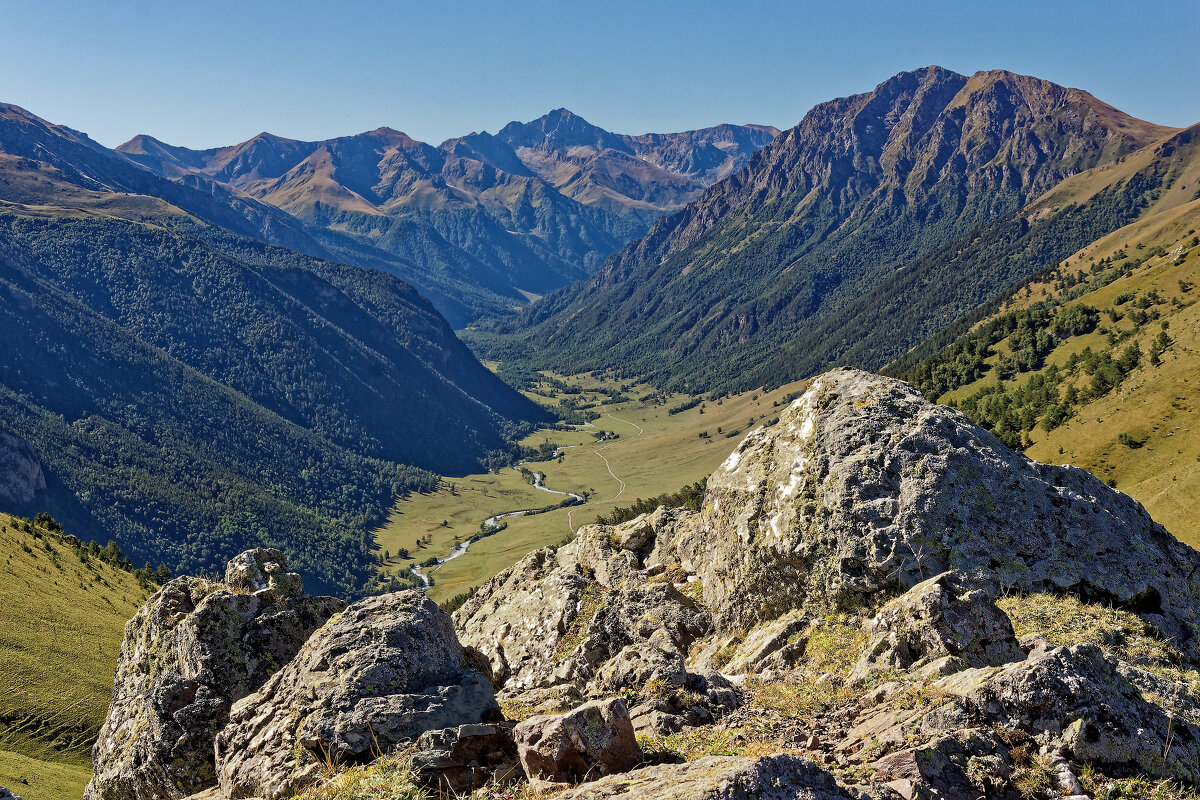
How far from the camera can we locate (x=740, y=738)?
1444cm

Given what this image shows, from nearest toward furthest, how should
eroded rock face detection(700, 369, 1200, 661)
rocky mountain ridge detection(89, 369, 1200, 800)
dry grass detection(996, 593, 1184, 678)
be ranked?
rocky mountain ridge detection(89, 369, 1200, 800)
dry grass detection(996, 593, 1184, 678)
eroded rock face detection(700, 369, 1200, 661)

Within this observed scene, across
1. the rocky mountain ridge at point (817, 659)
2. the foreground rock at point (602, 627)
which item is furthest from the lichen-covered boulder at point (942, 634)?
the foreground rock at point (602, 627)

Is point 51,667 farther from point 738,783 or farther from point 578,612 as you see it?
point 738,783

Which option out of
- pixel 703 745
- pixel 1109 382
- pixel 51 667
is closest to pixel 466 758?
pixel 703 745

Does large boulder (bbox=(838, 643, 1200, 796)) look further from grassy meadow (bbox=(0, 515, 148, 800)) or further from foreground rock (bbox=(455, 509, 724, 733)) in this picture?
grassy meadow (bbox=(0, 515, 148, 800))

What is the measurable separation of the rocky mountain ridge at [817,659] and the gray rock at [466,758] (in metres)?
0.05

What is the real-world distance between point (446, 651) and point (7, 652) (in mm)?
62509

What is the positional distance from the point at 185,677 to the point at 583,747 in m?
15.9

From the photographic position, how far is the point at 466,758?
1380 centimetres

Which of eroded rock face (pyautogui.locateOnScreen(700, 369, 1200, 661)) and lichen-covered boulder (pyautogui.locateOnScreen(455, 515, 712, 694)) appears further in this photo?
lichen-covered boulder (pyautogui.locateOnScreen(455, 515, 712, 694))

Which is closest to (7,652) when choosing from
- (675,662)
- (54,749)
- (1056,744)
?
(54,749)

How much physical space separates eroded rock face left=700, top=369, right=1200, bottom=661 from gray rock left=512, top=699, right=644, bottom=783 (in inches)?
462

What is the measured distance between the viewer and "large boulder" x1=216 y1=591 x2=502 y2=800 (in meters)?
14.7

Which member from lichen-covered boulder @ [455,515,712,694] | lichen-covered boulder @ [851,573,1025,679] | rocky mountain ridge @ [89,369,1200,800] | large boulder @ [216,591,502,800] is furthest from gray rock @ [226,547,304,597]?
lichen-covered boulder @ [851,573,1025,679]
